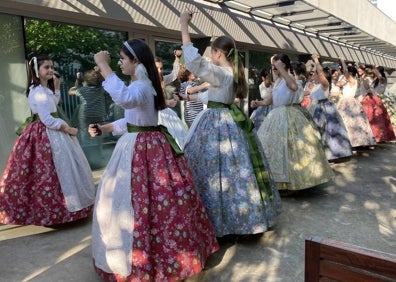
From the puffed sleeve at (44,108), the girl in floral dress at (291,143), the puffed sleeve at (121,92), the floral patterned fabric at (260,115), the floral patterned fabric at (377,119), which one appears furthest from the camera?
the floral patterned fabric at (377,119)

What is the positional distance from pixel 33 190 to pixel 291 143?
8.84ft

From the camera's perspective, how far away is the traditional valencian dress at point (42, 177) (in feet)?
10.5

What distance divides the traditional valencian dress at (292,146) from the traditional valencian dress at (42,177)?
2.14 m

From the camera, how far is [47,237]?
3.12 m

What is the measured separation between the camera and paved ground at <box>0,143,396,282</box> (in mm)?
2471

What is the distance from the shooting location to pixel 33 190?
324cm

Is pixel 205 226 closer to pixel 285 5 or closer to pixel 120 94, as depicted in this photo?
pixel 120 94

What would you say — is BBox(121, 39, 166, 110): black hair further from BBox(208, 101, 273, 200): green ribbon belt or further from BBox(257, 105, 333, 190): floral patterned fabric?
BBox(257, 105, 333, 190): floral patterned fabric

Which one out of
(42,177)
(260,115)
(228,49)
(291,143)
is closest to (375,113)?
(260,115)

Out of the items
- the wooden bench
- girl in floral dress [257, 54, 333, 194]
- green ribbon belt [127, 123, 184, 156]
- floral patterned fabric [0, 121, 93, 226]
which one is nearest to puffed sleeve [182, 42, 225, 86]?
green ribbon belt [127, 123, 184, 156]

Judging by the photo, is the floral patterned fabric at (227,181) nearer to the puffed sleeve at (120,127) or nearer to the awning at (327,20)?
the puffed sleeve at (120,127)

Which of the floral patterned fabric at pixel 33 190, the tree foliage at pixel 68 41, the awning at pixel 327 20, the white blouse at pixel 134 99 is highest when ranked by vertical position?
the awning at pixel 327 20

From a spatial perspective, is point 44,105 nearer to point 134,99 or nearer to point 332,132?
point 134,99

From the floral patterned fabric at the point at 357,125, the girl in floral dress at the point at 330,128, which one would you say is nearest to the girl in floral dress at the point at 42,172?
the girl in floral dress at the point at 330,128
